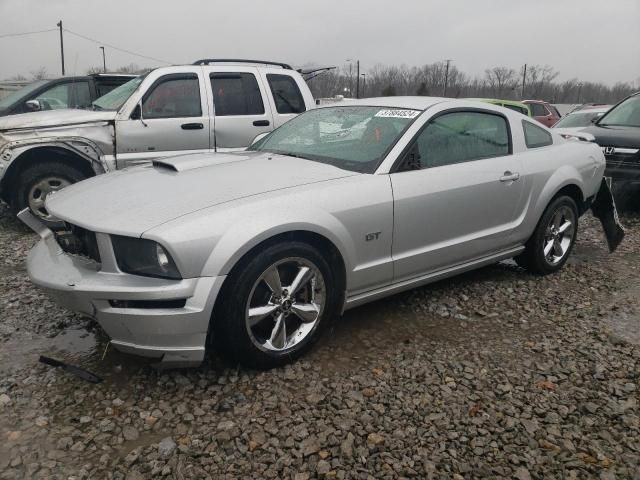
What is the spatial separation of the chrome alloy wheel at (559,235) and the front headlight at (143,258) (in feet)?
10.8

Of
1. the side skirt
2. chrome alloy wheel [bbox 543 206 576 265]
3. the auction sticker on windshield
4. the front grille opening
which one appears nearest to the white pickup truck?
the auction sticker on windshield

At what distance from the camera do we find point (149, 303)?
8.11 feet

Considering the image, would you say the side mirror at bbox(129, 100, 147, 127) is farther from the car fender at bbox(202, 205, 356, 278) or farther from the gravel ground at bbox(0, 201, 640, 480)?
the car fender at bbox(202, 205, 356, 278)

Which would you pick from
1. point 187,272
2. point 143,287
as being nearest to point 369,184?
point 187,272

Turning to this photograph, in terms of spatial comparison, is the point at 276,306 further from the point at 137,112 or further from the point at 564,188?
the point at 137,112

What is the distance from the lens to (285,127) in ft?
14.0

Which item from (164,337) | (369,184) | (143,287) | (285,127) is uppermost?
(285,127)

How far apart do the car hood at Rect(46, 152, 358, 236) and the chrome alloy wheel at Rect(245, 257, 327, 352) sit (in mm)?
464

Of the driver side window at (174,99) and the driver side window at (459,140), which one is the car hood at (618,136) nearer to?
the driver side window at (459,140)

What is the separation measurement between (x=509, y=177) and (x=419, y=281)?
114 cm

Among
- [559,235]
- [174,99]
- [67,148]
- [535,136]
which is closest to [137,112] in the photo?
[174,99]

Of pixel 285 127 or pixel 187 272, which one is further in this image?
pixel 285 127

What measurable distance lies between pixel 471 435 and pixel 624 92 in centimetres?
7960

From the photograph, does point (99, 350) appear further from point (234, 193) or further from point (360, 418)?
point (360, 418)
